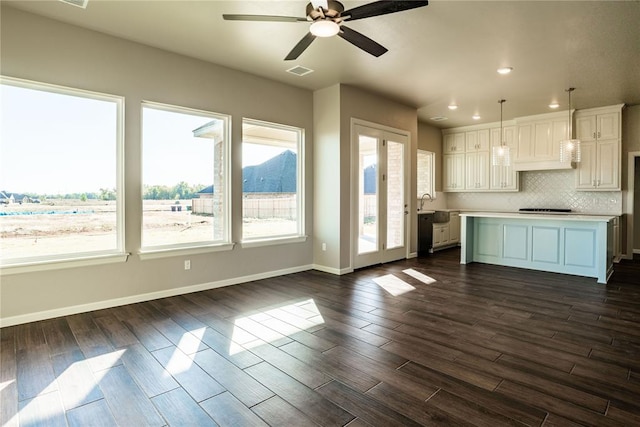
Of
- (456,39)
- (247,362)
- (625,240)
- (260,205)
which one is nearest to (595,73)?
(456,39)

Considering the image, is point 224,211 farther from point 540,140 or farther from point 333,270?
point 540,140

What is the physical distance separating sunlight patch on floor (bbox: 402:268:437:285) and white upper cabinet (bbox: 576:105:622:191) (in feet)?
13.5

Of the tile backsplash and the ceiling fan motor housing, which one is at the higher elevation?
the ceiling fan motor housing

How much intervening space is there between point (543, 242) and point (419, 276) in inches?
83.7

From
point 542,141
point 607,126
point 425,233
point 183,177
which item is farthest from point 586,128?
point 183,177

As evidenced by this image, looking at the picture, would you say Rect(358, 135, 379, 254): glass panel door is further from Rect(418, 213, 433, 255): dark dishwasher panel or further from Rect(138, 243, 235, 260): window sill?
Rect(138, 243, 235, 260): window sill

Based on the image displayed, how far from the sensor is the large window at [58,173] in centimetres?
331

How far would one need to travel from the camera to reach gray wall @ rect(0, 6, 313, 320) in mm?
3303

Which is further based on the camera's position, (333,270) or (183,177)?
(333,270)

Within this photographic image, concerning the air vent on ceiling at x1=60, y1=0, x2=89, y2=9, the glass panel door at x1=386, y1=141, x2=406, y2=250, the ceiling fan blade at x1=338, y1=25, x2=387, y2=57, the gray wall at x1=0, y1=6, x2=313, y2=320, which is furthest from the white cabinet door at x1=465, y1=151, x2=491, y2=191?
the air vent on ceiling at x1=60, y1=0, x2=89, y2=9

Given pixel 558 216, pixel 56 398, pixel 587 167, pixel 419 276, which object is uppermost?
pixel 587 167

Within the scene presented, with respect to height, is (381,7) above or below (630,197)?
above

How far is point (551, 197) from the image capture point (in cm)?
747

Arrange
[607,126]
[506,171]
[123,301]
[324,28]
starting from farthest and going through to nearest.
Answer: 1. [506,171]
2. [607,126]
3. [123,301]
4. [324,28]
